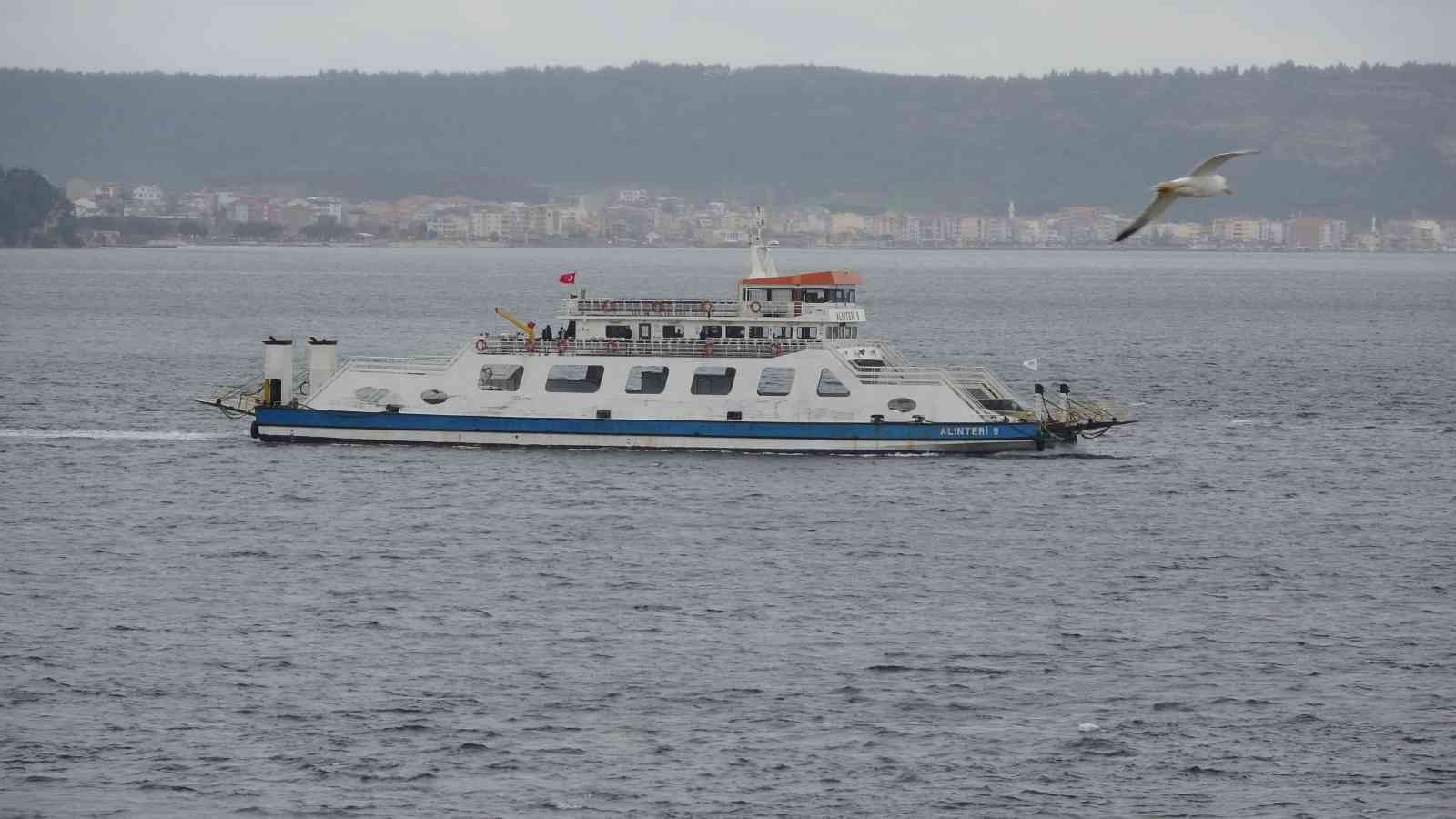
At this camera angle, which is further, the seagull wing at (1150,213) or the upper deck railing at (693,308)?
the upper deck railing at (693,308)

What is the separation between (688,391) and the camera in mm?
63812

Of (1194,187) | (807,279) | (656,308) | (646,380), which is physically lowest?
(646,380)

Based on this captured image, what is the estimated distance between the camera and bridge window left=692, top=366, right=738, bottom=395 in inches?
2507

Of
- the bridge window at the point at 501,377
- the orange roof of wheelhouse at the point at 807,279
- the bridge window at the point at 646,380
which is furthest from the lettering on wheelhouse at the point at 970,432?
the bridge window at the point at 501,377

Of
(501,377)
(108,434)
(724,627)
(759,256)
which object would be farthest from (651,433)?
(724,627)

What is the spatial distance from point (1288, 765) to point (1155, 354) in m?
84.5

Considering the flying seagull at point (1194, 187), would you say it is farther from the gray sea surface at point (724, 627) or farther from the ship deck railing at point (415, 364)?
the ship deck railing at point (415, 364)

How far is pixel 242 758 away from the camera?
3331 cm

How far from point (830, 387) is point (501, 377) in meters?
10.5

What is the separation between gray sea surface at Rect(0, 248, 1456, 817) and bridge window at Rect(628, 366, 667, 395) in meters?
2.16

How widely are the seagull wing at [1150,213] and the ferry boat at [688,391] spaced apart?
31.3 meters

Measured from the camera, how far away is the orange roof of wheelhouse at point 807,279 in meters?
65.2

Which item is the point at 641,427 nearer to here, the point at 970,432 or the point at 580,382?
the point at 580,382

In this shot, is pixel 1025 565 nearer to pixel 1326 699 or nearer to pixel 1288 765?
pixel 1326 699
